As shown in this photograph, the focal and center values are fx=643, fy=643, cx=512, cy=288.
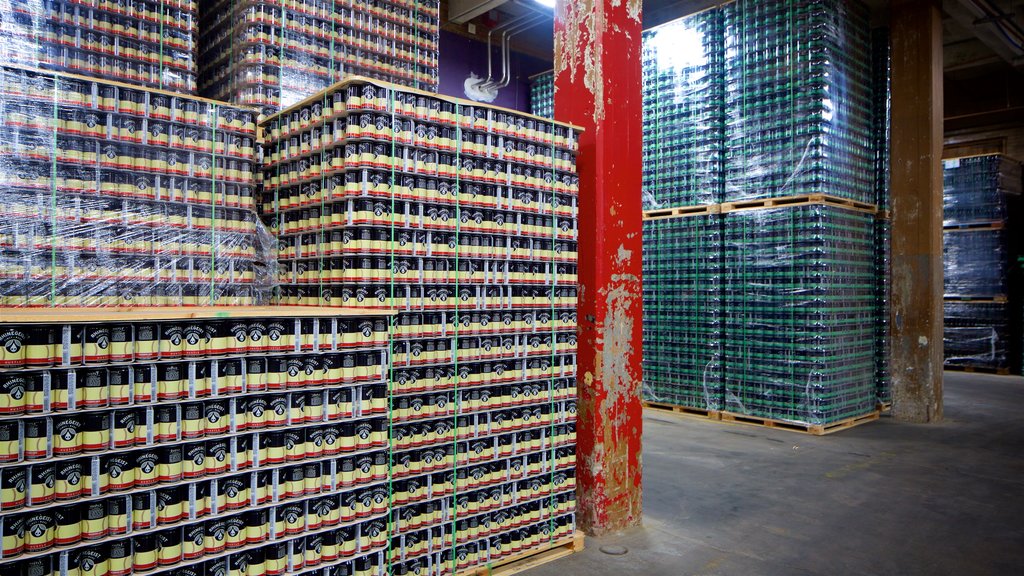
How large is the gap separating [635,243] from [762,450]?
376cm

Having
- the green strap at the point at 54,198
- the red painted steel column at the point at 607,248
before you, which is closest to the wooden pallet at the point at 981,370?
the red painted steel column at the point at 607,248

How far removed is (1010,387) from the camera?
12.3 metres

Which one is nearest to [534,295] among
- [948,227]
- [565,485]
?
[565,485]

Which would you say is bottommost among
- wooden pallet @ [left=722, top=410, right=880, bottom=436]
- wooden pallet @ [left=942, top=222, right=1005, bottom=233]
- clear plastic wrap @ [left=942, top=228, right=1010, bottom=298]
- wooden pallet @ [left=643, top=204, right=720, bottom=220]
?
wooden pallet @ [left=722, top=410, right=880, bottom=436]

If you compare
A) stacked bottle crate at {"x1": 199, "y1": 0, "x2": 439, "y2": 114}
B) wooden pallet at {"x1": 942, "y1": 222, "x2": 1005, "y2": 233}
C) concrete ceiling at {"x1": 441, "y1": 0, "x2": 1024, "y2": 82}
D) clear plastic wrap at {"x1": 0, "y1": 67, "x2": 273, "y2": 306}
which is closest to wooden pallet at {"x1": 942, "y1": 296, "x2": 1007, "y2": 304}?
wooden pallet at {"x1": 942, "y1": 222, "x2": 1005, "y2": 233}

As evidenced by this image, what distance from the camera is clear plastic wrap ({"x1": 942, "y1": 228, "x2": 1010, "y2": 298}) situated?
13.5 metres

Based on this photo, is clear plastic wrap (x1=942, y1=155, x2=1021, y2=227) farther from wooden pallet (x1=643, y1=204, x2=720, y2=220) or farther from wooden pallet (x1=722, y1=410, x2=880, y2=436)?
wooden pallet (x1=643, y1=204, x2=720, y2=220)

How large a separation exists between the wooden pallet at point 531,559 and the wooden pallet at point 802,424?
16.0ft

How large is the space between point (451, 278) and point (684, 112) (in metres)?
6.58

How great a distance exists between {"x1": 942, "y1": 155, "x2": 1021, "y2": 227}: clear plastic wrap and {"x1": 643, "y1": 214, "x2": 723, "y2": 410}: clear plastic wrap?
7.34 metres

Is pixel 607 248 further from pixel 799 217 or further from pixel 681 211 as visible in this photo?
pixel 681 211

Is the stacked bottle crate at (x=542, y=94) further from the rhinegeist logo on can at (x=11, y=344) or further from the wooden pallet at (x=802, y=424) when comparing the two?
the rhinegeist logo on can at (x=11, y=344)

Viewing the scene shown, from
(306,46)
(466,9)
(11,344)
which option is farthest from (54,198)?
(466,9)

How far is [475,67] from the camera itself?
12.9m
